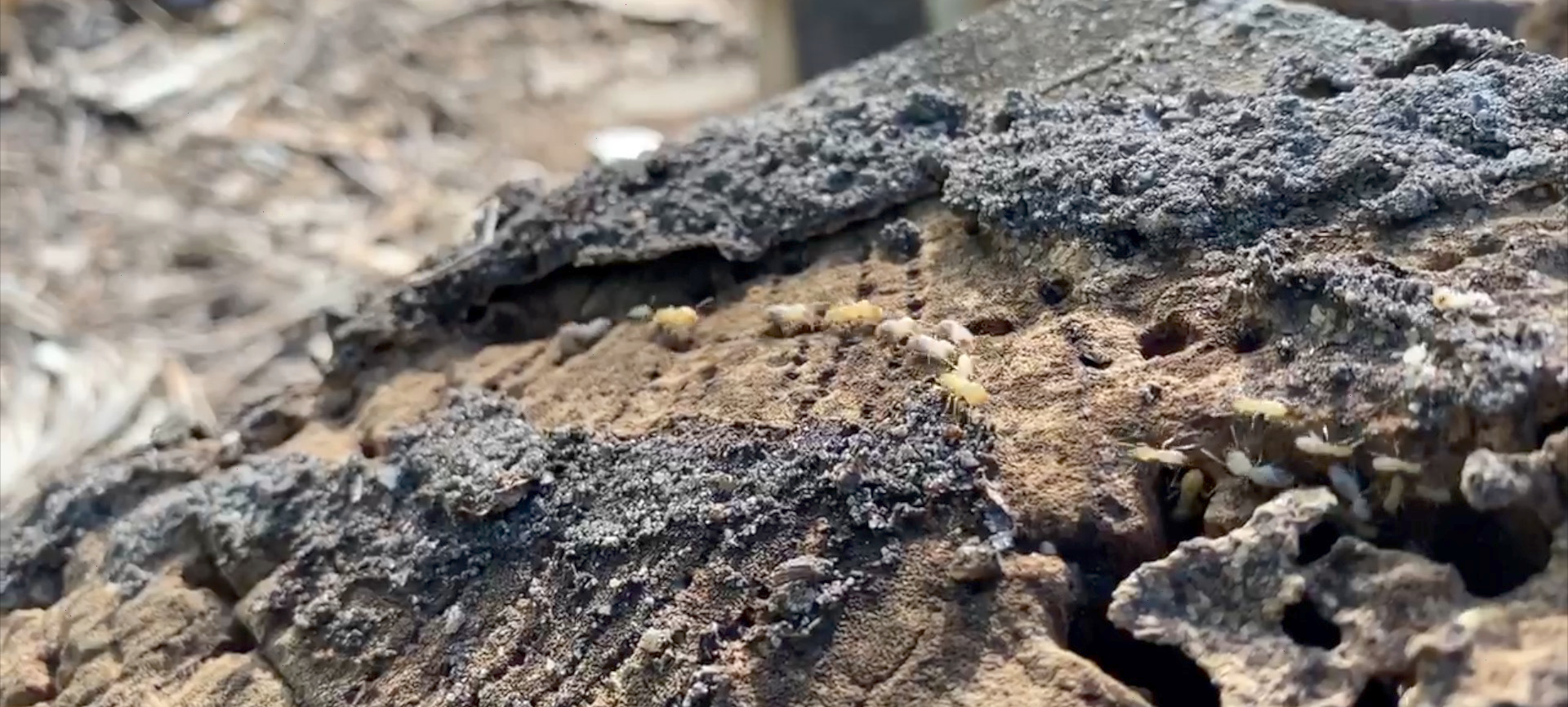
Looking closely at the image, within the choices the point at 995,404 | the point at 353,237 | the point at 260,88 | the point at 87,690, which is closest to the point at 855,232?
the point at 995,404

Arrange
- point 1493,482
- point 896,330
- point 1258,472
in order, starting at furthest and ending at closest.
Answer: point 896,330, point 1258,472, point 1493,482

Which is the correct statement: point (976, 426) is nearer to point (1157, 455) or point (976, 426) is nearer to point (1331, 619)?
point (1157, 455)

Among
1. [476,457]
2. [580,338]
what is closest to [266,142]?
[580,338]

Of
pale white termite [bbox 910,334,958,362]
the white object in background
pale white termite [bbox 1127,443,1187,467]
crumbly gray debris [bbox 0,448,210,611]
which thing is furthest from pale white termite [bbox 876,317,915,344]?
the white object in background

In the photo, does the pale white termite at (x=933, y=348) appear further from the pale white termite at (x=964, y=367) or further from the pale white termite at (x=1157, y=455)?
the pale white termite at (x=1157, y=455)

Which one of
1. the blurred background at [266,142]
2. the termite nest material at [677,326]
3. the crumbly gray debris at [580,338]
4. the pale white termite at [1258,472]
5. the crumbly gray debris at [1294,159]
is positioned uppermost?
the crumbly gray debris at [1294,159]

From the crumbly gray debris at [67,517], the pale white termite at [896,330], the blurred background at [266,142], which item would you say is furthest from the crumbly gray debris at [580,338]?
the blurred background at [266,142]

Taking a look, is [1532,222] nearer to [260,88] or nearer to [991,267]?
[991,267]
